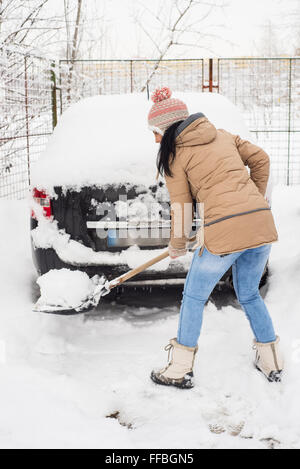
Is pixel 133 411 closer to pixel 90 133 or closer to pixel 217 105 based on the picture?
pixel 90 133

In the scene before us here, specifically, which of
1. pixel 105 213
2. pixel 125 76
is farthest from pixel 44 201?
pixel 125 76

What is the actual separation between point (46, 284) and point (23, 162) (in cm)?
410

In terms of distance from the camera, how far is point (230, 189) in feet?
7.94

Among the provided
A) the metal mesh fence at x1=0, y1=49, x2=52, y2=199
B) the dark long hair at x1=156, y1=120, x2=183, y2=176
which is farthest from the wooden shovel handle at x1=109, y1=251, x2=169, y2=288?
the metal mesh fence at x1=0, y1=49, x2=52, y2=199

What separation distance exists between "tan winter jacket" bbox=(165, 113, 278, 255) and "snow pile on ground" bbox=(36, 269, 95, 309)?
0.98 m

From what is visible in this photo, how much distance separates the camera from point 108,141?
3461 mm

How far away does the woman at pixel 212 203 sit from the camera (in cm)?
241

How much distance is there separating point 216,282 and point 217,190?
513 millimetres

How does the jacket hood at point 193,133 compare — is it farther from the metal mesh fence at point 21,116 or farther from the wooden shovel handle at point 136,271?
the metal mesh fence at point 21,116

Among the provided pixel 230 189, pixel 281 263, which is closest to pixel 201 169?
pixel 230 189

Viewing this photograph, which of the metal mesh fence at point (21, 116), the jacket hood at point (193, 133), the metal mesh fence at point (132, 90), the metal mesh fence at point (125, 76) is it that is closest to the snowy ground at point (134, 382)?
the jacket hood at point (193, 133)

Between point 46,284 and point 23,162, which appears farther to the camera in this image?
point 23,162

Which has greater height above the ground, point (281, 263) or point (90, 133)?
point (90, 133)

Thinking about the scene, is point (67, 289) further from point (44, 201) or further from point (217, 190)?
point (217, 190)
